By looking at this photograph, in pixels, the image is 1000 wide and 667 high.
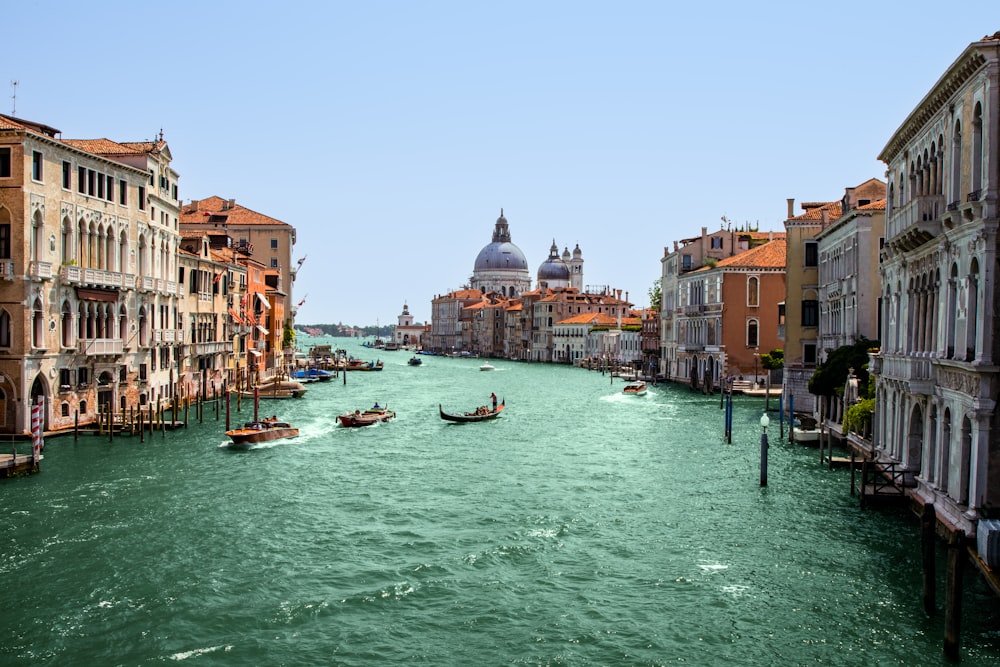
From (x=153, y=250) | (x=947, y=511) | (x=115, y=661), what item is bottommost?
(x=115, y=661)

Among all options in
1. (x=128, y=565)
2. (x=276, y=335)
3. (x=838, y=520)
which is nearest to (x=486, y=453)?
(x=838, y=520)

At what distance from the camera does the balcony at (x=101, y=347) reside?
28.2 meters

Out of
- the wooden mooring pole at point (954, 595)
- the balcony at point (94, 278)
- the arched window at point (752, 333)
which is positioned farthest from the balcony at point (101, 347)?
the arched window at point (752, 333)

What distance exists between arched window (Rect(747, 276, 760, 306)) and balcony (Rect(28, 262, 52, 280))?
3431 cm

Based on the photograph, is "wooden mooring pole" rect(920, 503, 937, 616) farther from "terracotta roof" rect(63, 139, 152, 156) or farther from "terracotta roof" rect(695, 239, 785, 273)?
"terracotta roof" rect(695, 239, 785, 273)

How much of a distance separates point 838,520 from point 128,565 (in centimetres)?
1218

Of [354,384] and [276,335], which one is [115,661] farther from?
[354,384]

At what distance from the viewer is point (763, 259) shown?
49656 millimetres

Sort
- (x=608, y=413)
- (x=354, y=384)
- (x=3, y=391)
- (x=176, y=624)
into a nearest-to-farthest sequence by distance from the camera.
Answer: (x=176, y=624), (x=3, y=391), (x=608, y=413), (x=354, y=384)

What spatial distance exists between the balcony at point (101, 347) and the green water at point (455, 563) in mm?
2949

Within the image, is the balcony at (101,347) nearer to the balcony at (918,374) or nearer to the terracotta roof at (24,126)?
the terracotta roof at (24,126)

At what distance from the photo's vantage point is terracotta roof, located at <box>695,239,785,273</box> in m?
49.2

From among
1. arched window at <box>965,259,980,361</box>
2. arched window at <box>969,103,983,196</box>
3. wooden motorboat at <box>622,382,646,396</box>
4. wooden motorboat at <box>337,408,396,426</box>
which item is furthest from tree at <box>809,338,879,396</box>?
wooden motorboat at <box>622,382,646,396</box>

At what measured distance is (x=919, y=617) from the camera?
→ 12359 millimetres
